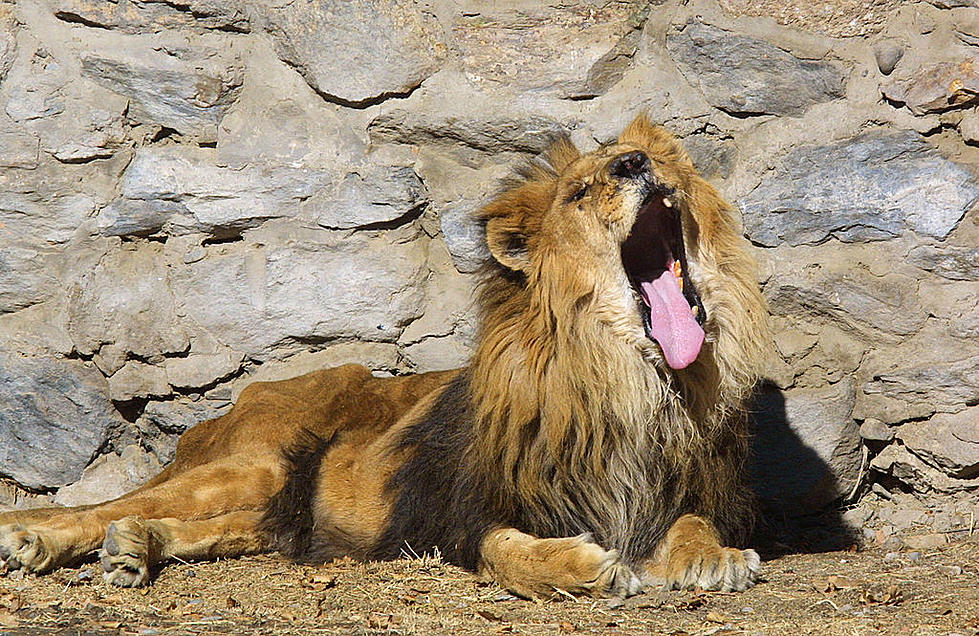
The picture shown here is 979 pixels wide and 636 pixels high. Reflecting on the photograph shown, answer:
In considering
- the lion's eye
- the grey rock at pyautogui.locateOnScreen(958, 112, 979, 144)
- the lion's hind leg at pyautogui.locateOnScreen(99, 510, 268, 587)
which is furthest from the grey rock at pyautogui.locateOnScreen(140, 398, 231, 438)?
the grey rock at pyautogui.locateOnScreen(958, 112, 979, 144)

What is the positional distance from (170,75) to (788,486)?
11.0 feet

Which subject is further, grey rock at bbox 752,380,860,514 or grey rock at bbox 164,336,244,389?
grey rock at bbox 164,336,244,389

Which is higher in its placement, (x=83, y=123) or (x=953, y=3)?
(x=953, y=3)

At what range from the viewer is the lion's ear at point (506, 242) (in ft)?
14.5

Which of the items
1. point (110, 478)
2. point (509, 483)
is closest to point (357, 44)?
point (509, 483)

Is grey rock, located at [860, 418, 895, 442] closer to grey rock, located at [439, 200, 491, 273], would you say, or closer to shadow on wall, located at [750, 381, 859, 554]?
shadow on wall, located at [750, 381, 859, 554]

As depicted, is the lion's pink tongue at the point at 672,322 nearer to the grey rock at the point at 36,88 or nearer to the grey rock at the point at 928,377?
the grey rock at the point at 928,377

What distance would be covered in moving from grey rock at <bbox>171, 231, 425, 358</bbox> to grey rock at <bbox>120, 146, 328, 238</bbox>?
0.16 meters

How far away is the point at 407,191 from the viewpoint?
220 inches

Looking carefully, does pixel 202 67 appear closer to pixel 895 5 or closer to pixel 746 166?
pixel 746 166

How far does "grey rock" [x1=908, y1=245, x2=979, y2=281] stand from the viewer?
510cm

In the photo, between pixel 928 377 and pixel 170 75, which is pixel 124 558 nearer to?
pixel 170 75

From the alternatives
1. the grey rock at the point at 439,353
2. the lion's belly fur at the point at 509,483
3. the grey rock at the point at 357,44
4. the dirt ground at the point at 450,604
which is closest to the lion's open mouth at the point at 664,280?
the lion's belly fur at the point at 509,483

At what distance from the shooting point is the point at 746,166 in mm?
5391
